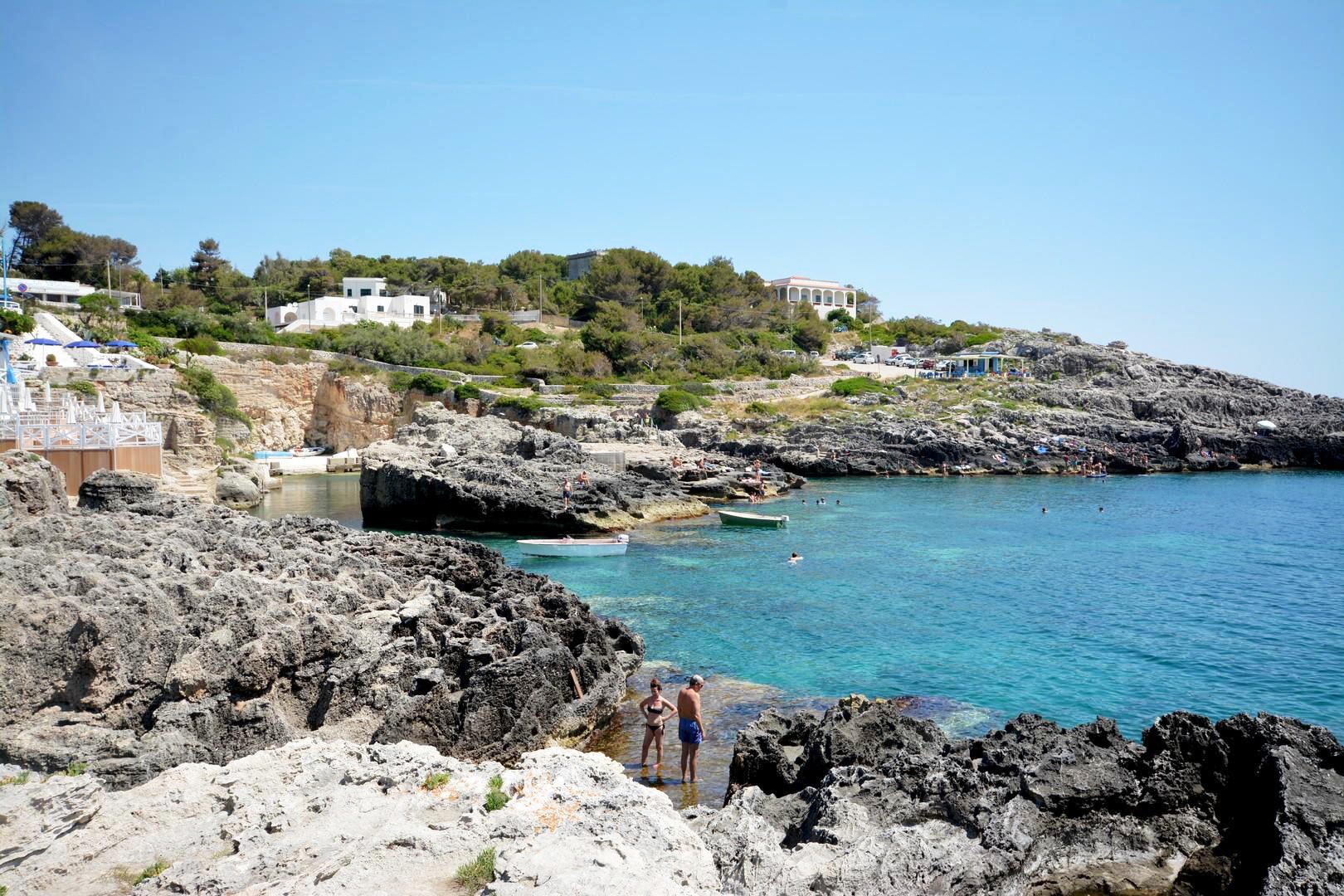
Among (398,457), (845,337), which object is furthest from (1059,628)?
(845,337)

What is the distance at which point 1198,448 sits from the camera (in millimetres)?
68500

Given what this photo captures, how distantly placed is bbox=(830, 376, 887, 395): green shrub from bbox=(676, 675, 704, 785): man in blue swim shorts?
6344cm

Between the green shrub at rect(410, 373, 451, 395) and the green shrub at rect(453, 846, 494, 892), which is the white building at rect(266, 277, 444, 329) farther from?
the green shrub at rect(453, 846, 494, 892)

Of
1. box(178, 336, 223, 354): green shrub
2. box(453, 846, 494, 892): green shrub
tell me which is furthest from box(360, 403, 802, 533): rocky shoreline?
box(453, 846, 494, 892): green shrub

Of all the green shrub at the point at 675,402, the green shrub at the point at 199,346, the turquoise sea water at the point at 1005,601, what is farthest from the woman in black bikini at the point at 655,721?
the green shrub at the point at 199,346

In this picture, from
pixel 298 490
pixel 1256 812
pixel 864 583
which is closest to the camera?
pixel 1256 812

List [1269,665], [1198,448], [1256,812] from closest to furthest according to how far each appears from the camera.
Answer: [1256,812]
[1269,665]
[1198,448]

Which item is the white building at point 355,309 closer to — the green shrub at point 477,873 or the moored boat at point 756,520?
the moored boat at point 756,520

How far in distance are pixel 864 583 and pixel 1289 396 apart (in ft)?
231

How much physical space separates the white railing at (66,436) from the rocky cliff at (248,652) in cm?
853

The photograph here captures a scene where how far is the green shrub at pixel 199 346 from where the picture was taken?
5947 cm

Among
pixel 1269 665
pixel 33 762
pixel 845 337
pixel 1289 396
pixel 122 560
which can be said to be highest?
pixel 845 337

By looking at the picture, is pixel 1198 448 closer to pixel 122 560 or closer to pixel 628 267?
pixel 628 267

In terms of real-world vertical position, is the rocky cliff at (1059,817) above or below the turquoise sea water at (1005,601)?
above
